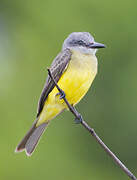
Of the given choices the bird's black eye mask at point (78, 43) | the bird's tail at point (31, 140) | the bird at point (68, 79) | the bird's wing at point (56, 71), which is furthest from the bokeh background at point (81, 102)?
the bird's wing at point (56, 71)

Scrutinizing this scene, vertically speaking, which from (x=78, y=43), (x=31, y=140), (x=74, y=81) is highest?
(x=78, y=43)

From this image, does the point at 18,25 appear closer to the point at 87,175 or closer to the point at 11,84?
the point at 11,84

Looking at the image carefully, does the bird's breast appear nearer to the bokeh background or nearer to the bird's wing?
the bird's wing

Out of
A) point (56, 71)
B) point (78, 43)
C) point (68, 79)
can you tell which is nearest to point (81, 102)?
point (78, 43)

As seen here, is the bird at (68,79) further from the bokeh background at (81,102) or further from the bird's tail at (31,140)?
the bokeh background at (81,102)

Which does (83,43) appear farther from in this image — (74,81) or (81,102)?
(81,102)

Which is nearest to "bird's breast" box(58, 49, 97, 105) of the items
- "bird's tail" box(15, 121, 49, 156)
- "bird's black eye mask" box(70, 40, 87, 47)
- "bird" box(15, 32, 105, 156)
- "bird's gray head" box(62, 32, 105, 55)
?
"bird" box(15, 32, 105, 156)
